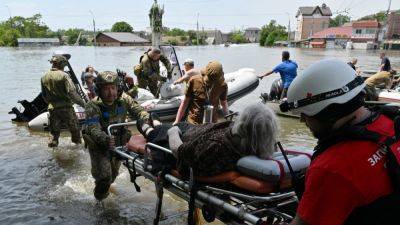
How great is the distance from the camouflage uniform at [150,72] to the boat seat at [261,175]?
690 centimetres

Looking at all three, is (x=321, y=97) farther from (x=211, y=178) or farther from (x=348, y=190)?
(x=211, y=178)

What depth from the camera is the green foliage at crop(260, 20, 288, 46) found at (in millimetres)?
109606

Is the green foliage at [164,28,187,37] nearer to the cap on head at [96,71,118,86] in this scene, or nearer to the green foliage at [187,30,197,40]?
the green foliage at [187,30,197,40]

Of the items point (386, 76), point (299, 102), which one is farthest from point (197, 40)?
point (299, 102)

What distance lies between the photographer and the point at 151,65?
957 centimetres

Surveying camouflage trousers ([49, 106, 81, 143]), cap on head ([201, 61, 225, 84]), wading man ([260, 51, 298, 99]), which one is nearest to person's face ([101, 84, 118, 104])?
cap on head ([201, 61, 225, 84])

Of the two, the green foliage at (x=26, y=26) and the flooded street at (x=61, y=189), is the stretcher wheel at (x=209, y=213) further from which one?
the green foliage at (x=26, y=26)

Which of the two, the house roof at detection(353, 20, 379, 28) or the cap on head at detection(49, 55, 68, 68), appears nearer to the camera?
the cap on head at detection(49, 55, 68, 68)

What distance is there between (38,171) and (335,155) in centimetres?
629

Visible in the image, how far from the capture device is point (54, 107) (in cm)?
743

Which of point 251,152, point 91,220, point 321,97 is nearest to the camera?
point 321,97

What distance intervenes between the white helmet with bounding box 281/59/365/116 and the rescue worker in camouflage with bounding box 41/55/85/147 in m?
6.01

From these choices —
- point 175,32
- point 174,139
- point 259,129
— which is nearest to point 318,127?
point 259,129

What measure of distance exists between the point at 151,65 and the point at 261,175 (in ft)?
24.0
